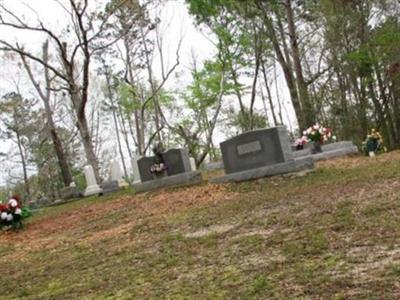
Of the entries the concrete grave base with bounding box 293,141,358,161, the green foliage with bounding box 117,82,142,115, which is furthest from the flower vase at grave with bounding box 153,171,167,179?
the green foliage with bounding box 117,82,142,115

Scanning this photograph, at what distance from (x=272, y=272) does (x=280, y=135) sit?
7.32 meters

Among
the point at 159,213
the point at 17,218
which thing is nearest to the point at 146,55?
the point at 17,218

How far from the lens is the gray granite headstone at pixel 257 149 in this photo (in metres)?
11.1

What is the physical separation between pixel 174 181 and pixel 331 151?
501 cm

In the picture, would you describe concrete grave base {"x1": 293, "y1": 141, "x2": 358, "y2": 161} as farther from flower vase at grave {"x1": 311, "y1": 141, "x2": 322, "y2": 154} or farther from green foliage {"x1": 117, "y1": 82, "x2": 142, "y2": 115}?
green foliage {"x1": 117, "y1": 82, "x2": 142, "y2": 115}

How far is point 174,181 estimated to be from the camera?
564 inches

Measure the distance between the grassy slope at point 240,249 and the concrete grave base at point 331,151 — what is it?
5.37 m

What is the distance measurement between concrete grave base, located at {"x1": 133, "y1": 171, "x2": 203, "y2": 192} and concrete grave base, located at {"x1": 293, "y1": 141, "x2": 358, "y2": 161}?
3421 millimetres

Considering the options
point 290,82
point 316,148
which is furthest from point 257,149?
point 290,82

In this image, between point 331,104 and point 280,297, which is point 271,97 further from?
point 280,297

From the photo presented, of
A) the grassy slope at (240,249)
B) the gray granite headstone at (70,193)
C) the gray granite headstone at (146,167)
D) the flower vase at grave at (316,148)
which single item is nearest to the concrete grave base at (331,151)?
the flower vase at grave at (316,148)

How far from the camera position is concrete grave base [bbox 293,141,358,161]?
1530cm

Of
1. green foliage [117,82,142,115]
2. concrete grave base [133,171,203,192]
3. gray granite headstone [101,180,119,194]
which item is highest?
green foliage [117,82,142,115]

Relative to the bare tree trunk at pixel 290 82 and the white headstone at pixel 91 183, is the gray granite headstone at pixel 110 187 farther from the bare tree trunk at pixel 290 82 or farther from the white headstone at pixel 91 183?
the bare tree trunk at pixel 290 82
